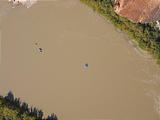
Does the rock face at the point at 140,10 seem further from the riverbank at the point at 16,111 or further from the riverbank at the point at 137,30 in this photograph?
the riverbank at the point at 16,111

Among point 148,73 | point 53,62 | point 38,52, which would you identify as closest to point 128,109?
point 148,73

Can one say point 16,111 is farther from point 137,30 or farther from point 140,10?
point 140,10

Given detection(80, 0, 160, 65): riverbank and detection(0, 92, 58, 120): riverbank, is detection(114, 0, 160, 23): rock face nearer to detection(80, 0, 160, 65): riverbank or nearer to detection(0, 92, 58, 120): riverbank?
detection(80, 0, 160, 65): riverbank

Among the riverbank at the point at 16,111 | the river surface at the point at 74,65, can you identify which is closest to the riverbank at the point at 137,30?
the river surface at the point at 74,65

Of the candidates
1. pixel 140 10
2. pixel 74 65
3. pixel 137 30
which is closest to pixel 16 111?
pixel 74 65

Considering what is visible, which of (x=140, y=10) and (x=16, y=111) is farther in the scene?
(x=16, y=111)

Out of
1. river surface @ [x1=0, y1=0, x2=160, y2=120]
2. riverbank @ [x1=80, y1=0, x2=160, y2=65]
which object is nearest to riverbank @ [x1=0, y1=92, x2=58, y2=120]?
river surface @ [x1=0, y1=0, x2=160, y2=120]

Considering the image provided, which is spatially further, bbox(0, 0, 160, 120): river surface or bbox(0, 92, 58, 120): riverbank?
bbox(0, 92, 58, 120): riverbank
